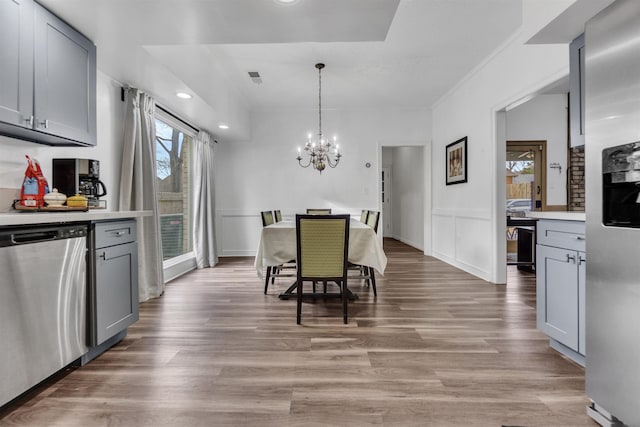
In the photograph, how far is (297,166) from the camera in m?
6.00

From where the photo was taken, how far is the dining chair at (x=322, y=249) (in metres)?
2.61

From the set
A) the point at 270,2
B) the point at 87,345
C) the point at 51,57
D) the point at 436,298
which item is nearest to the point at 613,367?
the point at 436,298

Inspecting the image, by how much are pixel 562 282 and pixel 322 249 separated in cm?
164

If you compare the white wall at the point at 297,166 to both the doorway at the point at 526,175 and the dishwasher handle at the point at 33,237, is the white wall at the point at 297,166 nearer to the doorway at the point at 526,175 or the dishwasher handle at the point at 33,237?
the doorway at the point at 526,175

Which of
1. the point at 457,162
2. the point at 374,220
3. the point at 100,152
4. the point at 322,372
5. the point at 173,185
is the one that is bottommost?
the point at 322,372

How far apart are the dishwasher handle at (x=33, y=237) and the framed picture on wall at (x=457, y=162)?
15.1 ft

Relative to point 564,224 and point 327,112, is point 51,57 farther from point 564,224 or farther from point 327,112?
point 327,112

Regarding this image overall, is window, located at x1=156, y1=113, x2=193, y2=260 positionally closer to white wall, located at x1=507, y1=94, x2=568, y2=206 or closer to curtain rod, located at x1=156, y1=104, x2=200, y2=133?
curtain rod, located at x1=156, y1=104, x2=200, y2=133

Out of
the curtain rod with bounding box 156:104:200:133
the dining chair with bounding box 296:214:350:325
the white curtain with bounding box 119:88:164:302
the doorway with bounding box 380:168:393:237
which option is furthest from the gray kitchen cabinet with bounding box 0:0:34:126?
the doorway with bounding box 380:168:393:237

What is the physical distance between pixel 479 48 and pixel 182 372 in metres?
4.28

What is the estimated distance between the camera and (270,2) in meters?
1.91

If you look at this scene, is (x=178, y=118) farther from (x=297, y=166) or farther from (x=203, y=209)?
(x=297, y=166)

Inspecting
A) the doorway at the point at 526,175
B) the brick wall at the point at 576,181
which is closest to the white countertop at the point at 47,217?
the doorway at the point at 526,175

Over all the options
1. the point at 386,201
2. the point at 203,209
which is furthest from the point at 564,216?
the point at 386,201
